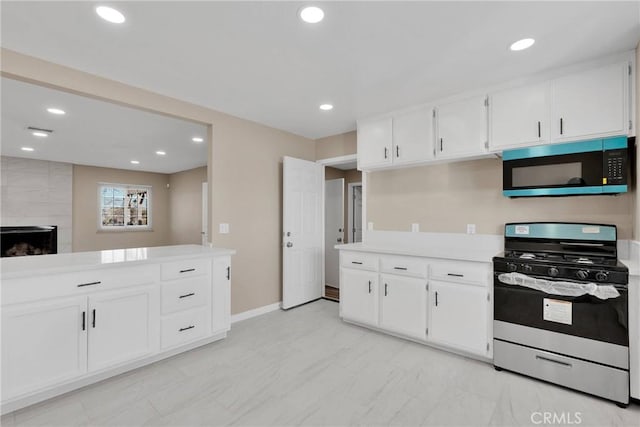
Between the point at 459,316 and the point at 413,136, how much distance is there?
185 centimetres

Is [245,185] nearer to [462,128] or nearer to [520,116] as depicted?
[462,128]

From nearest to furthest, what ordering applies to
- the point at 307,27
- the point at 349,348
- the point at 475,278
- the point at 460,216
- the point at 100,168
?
1. the point at 307,27
2. the point at 475,278
3. the point at 349,348
4. the point at 460,216
5. the point at 100,168

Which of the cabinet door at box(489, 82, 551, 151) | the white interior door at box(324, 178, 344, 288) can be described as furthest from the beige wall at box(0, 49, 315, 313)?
the cabinet door at box(489, 82, 551, 151)

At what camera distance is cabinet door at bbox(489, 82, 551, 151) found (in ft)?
8.11

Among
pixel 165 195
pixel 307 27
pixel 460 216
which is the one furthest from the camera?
pixel 165 195

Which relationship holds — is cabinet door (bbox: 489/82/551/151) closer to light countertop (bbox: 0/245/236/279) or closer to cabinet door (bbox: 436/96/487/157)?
cabinet door (bbox: 436/96/487/157)

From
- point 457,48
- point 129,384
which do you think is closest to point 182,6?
point 457,48

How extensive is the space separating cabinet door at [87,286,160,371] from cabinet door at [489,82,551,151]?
10.8 ft

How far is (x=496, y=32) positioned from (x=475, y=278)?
73.2 inches

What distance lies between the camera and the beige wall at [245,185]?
3162 mm

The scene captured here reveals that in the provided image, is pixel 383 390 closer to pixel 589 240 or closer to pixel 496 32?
pixel 589 240

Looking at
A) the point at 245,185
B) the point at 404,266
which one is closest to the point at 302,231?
the point at 245,185

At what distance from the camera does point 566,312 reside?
2164 mm

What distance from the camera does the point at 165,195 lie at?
824 centimetres
